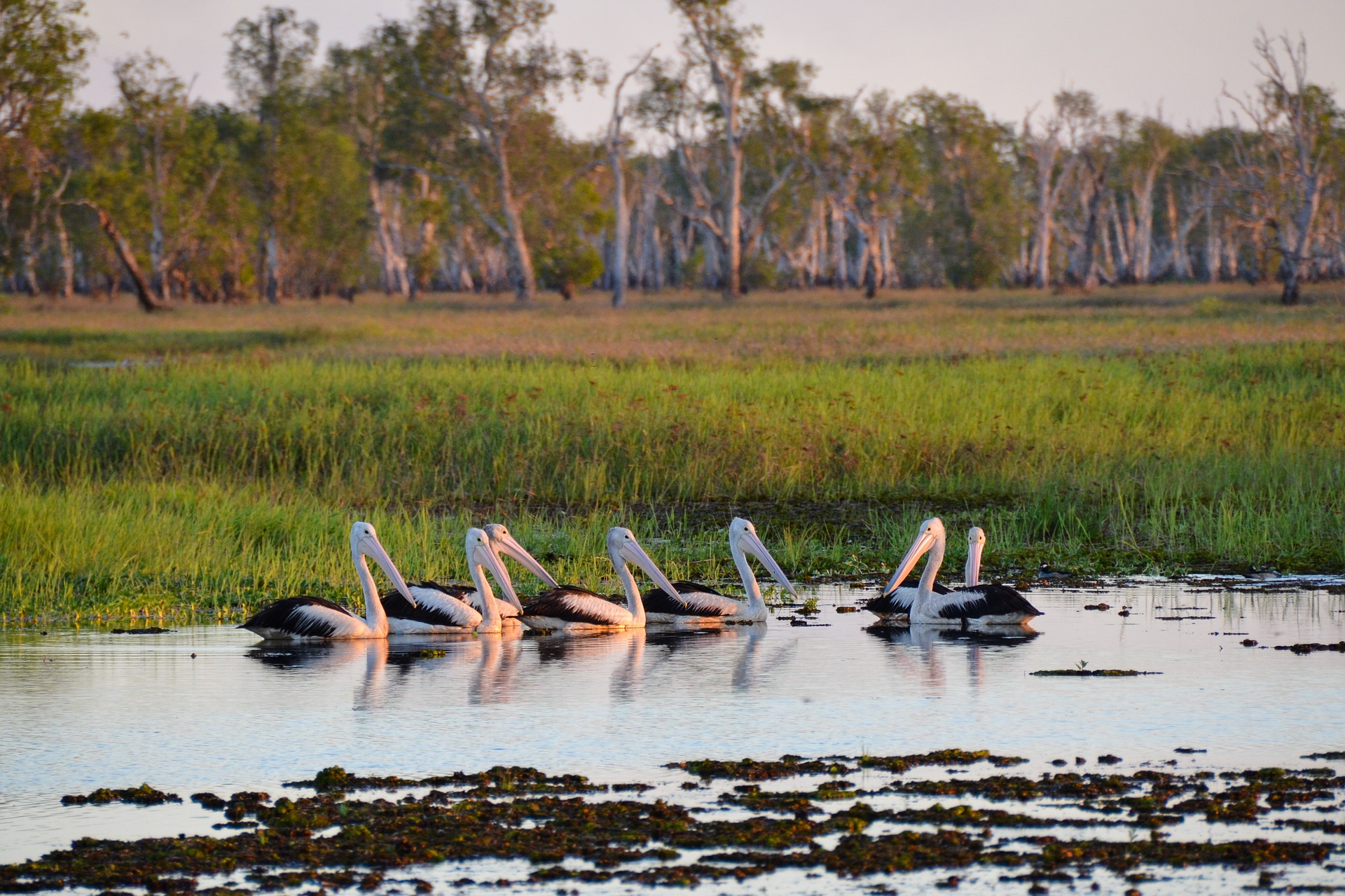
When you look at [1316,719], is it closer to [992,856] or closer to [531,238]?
[992,856]

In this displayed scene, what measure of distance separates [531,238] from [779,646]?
6125 centimetres

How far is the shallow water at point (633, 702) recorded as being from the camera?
627cm

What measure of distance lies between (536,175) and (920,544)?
49053 millimetres

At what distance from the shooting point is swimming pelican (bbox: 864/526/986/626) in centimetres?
985

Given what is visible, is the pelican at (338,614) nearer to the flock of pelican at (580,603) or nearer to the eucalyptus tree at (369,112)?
the flock of pelican at (580,603)

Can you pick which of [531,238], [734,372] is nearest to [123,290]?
[531,238]

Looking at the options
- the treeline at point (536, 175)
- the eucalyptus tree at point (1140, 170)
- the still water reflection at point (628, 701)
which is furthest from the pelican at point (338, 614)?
the eucalyptus tree at point (1140, 170)

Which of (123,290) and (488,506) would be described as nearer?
(488,506)

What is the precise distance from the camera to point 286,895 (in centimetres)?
464

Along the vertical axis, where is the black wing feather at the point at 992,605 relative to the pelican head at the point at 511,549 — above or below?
below

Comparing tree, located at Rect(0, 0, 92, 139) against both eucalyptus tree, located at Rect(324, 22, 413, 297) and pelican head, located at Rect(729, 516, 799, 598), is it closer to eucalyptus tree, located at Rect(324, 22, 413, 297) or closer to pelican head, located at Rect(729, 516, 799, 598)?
eucalyptus tree, located at Rect(324, 22, 413, 297)

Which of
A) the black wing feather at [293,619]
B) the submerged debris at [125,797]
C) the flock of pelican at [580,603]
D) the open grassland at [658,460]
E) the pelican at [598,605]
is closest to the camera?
the submerged debris at [125,797]

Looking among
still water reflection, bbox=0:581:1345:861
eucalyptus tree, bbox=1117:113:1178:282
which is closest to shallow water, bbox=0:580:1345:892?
still water reflection, bbox=0:581:1345:861

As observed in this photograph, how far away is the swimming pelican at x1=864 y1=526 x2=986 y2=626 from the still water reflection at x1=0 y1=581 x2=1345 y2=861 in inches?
7.9
